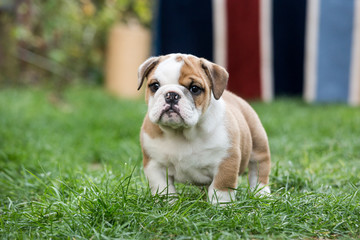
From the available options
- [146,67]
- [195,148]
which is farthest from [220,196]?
[146,67]

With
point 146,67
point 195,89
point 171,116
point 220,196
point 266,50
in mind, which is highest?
point 146,67

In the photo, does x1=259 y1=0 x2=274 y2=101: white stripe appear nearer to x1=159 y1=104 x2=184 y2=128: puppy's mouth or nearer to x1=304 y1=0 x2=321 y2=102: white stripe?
x1=304 y1=0 x2=321 y2=102: white stripe

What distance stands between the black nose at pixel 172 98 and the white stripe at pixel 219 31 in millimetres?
5778

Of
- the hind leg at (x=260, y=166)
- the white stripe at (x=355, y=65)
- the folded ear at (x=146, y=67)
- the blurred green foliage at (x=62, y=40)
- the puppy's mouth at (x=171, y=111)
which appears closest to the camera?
the puppy's mouth at (x=171, y=111)

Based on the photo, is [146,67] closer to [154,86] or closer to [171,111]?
[154,86]

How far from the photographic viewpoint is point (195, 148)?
3.13 m

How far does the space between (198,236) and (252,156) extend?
1.09m

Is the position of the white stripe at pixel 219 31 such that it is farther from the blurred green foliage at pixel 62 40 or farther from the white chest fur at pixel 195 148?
the white chest fur at pixel 195 148

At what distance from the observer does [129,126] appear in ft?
21.5

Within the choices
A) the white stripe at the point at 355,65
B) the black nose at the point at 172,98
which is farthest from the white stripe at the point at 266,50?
the black nose at the point at 172,98

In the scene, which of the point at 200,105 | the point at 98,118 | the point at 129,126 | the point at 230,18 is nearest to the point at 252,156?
the point at 200,105

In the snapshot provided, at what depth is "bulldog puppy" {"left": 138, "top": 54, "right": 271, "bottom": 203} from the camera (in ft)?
9.81

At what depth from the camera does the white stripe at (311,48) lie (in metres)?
8.46

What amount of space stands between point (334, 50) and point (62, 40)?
490cm
